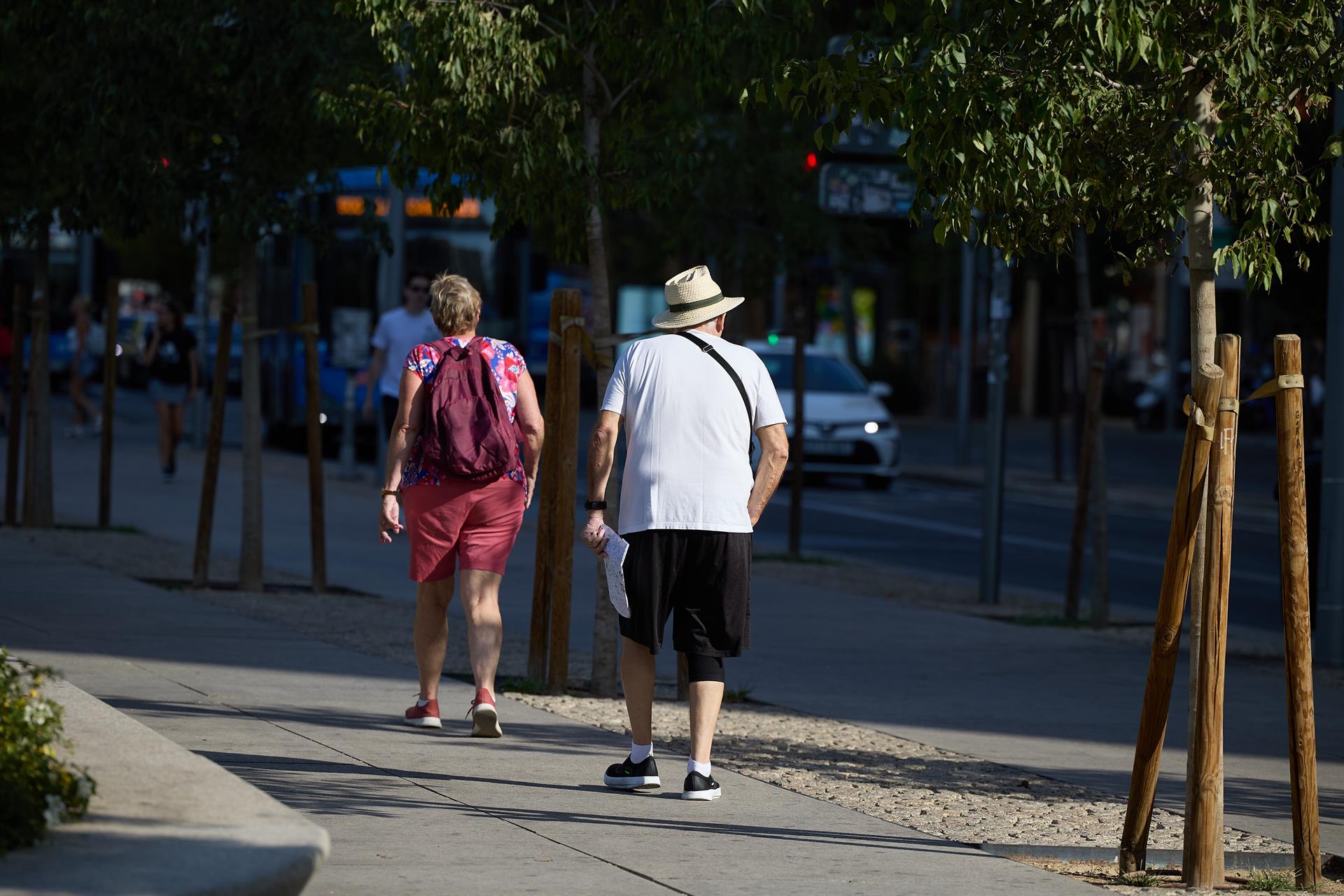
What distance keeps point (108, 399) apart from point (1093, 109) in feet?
34.8

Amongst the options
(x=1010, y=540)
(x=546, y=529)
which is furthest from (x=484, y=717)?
(x=1010, y=540)

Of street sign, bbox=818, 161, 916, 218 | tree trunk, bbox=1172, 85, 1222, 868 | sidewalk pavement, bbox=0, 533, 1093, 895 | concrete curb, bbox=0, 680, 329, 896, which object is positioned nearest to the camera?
concrete curb, bbox=0, 680, 329, 896

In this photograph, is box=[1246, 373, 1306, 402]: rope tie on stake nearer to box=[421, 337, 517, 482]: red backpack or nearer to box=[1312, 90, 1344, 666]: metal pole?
box=[421, 337, 517, 482]: red backpack

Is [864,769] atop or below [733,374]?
below

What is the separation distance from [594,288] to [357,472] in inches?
577

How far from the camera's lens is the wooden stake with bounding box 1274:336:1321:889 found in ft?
18.7

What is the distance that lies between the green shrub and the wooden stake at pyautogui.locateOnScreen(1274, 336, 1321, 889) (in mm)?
3259

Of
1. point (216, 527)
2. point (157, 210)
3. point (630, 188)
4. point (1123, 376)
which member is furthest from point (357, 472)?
point (1123, 376)

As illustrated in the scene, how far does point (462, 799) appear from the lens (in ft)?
21.3

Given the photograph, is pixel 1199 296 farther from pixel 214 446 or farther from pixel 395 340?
pixel 395 340

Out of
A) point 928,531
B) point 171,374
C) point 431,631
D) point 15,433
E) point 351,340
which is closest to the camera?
point 431,631

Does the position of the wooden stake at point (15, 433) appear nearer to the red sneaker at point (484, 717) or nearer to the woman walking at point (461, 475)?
the woman walking at point (461, 475)

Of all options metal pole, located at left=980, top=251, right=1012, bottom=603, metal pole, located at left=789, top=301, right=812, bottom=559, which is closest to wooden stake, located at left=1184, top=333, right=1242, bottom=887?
metal pole, located at left=980, top=251, right=1012, bottom=603

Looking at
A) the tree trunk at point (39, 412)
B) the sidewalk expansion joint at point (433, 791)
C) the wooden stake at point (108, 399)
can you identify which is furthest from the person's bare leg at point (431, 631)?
the tree trunk at point (39, 412)
